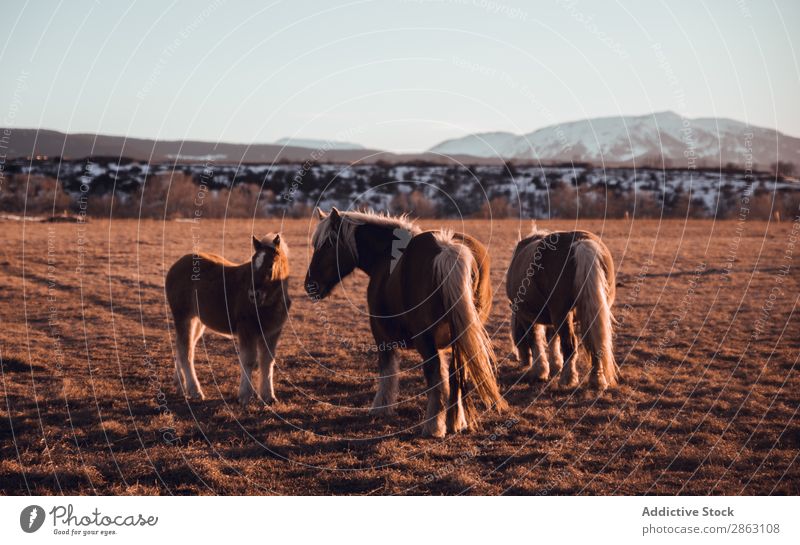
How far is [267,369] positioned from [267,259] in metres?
1.67

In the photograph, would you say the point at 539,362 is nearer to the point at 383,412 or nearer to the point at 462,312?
the point at 383,412

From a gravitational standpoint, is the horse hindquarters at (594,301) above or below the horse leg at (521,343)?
above

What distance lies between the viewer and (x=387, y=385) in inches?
318

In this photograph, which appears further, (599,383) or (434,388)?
(599,383)

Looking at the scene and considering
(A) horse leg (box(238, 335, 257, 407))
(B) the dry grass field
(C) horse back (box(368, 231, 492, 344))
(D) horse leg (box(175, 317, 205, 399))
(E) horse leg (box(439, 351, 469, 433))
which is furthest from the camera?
(D) horse leg (box(175, 317, 205, 399))

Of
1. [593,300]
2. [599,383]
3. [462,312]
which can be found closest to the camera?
[462,312]

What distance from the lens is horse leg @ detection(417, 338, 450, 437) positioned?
23.5ft

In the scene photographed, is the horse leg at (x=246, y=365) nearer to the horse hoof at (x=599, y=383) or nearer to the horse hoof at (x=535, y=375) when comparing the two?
the horse hoof at (x=535, y=375)

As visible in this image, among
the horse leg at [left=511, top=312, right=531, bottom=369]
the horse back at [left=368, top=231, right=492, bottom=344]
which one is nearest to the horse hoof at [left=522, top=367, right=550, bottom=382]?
the horse leg at [left=511, top=312, right=531, bottom=369]

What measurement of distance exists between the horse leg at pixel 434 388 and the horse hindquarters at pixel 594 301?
2553 millimetres

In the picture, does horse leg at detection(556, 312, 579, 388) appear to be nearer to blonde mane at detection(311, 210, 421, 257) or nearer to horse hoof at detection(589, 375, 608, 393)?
horse hoof at detection(589, 375, 608, 393)

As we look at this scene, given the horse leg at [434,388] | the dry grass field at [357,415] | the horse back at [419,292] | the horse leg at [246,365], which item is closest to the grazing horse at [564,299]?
the dry grass field at [357,415]

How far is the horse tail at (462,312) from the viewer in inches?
270

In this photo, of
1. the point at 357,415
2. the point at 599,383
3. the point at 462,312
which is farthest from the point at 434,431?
the point at 599,383
